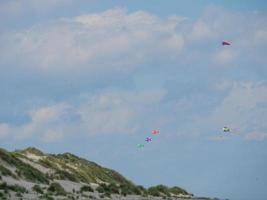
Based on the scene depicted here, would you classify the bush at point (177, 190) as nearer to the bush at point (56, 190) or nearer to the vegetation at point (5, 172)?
the vegetation at point (5, 172)

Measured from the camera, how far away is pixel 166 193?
8006cm

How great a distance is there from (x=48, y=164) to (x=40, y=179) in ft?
52.0

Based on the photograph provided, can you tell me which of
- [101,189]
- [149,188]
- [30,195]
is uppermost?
[149,188]

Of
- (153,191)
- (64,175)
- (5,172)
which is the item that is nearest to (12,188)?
(5,172)

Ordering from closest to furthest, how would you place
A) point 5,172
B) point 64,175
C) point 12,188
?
1. point 12,188
2. point 5,172
3. point 64,175

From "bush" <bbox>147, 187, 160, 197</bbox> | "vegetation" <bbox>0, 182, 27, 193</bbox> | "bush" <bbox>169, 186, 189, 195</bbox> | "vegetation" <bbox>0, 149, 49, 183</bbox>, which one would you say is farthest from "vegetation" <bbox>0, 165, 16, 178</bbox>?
"bush" <bbox>169, 186, 189, 195</bbox>

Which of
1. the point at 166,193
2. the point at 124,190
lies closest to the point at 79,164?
the point at 166,193

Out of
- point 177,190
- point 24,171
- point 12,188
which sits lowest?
point 12,188

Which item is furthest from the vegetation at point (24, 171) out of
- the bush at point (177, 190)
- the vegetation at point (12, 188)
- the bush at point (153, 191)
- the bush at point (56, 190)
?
the bush at point (177, 190)

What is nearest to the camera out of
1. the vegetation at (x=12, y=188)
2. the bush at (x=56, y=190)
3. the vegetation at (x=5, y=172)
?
the vegetation at (x=12, y=188)

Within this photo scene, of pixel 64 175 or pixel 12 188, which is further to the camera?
pixel 64 175

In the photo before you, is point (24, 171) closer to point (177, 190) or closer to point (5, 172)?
point (5, 172)

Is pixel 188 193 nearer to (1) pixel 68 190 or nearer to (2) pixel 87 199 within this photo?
(1) pixel 68 190

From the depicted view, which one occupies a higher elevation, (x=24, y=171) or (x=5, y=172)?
(x=24, y=171)
